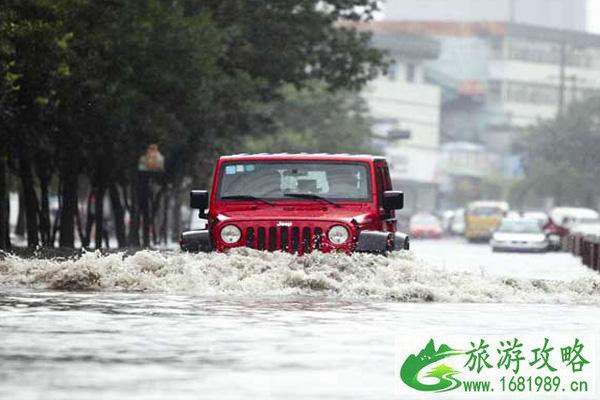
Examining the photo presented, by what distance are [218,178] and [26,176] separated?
2279 cm

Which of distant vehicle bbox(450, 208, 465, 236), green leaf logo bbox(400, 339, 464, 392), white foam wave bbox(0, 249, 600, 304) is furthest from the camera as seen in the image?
distant vehicle bbox(450, 208, 465, 236)

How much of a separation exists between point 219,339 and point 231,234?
839cm

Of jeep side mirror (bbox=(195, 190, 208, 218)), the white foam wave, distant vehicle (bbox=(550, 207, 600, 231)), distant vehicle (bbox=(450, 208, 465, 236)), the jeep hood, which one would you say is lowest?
distant vehicle (bbox=(450, 208, 465, 236))

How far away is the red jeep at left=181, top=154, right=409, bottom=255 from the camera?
2434 cm

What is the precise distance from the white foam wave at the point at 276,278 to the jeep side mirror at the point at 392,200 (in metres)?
0.62

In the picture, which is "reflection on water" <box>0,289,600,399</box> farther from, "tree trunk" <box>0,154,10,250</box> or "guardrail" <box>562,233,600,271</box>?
"guardrail" <box>562,233,600,271</box>

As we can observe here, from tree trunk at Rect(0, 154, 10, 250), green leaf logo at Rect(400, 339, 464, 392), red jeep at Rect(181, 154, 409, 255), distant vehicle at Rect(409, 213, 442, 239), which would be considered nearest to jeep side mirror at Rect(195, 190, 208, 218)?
red jeep at Rect(181, 154, 409, 255)

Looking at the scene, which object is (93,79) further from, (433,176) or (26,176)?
(433,176)

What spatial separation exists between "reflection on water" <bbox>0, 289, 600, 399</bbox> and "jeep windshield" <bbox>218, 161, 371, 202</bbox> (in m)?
2.20

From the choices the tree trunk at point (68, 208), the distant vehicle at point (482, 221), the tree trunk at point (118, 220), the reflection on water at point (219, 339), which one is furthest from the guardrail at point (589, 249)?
the distant vehicle at point (482, 221)

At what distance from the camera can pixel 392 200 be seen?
24.7m

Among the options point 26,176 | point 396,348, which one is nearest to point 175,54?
point 26,176

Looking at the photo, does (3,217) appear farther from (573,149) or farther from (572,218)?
(573,149)

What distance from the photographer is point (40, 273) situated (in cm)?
2509
